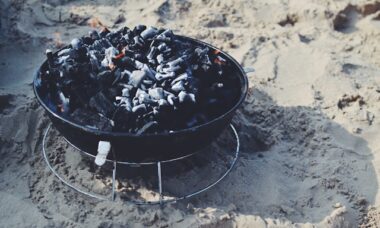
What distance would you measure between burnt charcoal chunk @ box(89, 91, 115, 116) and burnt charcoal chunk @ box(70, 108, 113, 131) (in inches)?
1.3

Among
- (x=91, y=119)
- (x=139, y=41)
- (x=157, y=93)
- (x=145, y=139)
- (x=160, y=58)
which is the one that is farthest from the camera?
(x=139, y=41)

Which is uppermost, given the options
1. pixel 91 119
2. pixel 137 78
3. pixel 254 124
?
pixel 137 78

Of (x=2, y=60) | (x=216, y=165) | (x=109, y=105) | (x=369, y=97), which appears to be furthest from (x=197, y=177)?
(x=2, y=60)

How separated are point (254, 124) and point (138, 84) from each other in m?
0.99

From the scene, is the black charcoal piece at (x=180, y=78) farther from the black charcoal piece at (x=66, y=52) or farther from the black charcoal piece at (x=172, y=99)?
the black charcoal piece at (x=66, y=52)

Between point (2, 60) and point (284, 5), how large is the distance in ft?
8.48

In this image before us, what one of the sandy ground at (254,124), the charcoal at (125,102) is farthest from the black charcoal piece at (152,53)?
the sandy ground at (254,124)

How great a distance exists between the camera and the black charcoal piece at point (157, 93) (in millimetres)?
2516

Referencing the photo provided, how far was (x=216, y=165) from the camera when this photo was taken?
286 centimetres

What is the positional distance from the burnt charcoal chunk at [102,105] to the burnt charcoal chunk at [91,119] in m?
0.03

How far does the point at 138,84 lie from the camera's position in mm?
2598

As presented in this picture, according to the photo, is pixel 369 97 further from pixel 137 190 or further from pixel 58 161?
pixel 58 161

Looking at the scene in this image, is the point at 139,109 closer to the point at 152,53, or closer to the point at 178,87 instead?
the point at 178,87

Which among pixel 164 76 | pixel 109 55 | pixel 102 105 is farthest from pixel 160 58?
pixel 102 105
